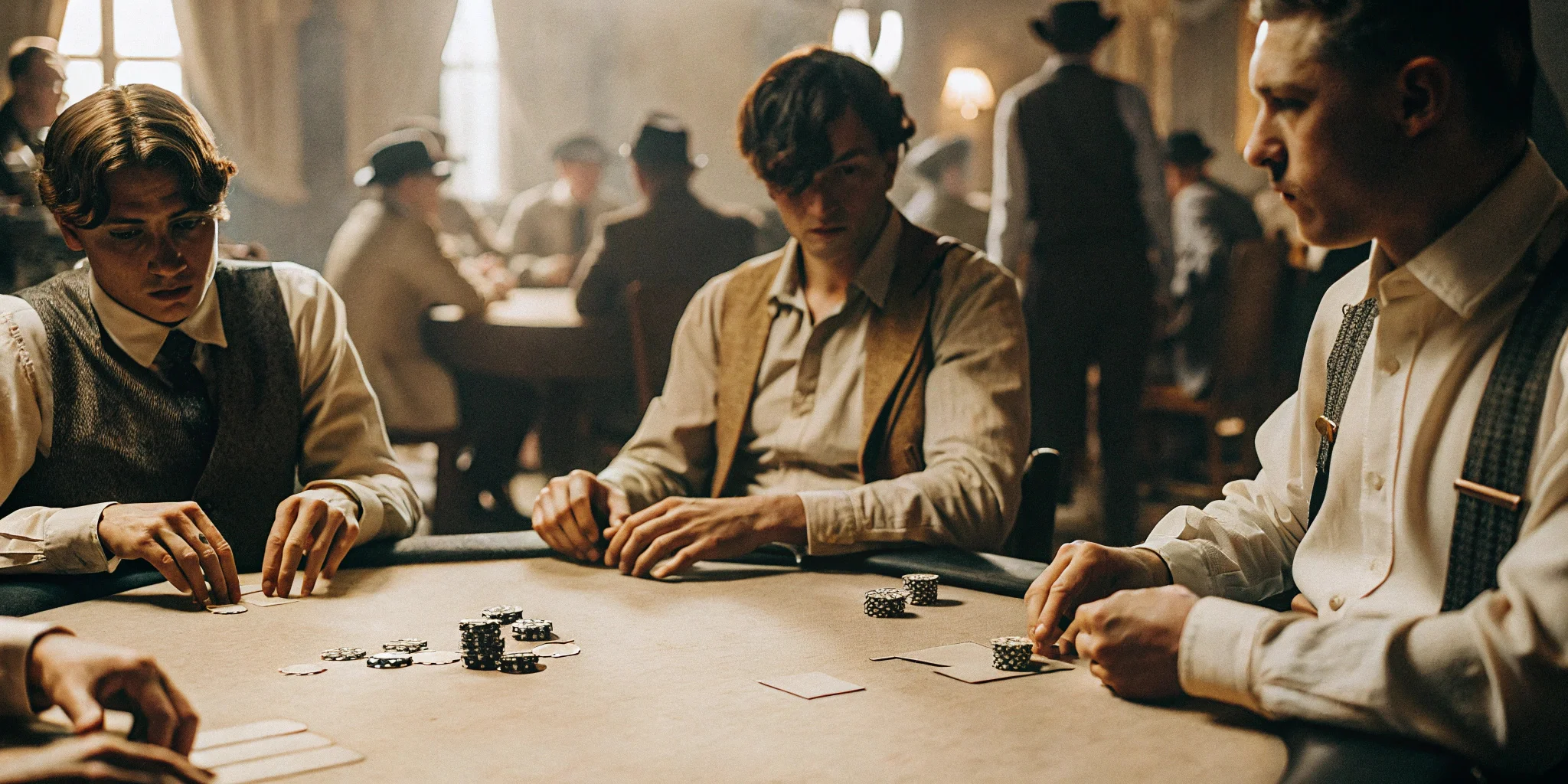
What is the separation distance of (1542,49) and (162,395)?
201cm

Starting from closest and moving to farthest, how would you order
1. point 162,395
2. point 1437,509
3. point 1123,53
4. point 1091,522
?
1. point 1437,509
2. point 162,395
3. point 1091,522
4. point 1123,53

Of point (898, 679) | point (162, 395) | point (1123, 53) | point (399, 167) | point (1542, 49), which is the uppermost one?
point (1123, 53)

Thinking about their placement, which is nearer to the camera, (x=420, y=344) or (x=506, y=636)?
(x=506, y=636)

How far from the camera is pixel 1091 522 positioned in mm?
5699

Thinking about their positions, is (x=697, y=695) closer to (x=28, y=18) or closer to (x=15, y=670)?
(x=15, y=670)

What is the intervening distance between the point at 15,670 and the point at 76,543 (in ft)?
2.00

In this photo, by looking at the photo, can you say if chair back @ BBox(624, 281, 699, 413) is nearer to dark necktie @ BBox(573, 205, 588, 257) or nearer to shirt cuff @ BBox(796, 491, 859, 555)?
shirt cuff @ BBox(796, 491, 859, 555)

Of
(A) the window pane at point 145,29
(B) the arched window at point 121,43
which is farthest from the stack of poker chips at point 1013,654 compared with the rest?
(A) the window pane at point 145,29

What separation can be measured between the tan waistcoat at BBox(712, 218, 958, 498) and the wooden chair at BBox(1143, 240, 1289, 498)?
134 inches

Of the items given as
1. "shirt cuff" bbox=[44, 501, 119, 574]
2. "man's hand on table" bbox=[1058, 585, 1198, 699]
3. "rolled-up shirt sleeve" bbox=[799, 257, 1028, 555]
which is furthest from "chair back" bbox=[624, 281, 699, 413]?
"man's hand on table" bbox=[1058, 585, 1198, 699]

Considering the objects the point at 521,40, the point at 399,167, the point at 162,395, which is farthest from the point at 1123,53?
the point at 162,395

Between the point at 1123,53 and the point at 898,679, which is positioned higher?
the point at 1123,53

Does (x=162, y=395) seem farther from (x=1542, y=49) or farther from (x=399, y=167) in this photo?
(x=399, y=167)

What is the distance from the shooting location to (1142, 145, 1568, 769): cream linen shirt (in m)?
1.06
